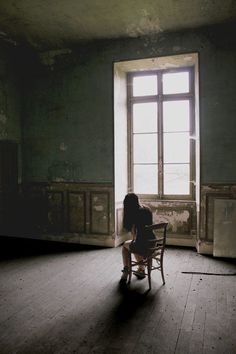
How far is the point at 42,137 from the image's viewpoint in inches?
224

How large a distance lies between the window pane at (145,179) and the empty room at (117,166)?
0.09 ft

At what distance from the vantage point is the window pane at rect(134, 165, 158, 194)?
5.62 m

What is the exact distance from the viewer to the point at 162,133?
18.1 feet

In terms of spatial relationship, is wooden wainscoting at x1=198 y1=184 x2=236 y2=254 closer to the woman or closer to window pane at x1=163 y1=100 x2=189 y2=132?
window pane at x1=163 y1=100 x2=189 y2=132

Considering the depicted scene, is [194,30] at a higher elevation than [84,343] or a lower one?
higher

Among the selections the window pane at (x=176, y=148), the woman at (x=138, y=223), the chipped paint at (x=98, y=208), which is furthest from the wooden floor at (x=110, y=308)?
the window pane at (x=176, y=148)

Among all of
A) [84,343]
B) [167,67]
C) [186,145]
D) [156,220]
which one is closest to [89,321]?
[84,343]

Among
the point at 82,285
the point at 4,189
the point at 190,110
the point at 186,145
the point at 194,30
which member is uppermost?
the point at 194,30

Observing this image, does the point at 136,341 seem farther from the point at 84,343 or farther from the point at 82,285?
the point at 82,285

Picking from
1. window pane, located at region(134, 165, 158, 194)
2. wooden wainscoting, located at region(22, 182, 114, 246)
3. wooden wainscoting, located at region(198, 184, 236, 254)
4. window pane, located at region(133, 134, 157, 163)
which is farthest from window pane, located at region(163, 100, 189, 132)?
wooden wainscoting, located at region(22, 182, 114, 246)

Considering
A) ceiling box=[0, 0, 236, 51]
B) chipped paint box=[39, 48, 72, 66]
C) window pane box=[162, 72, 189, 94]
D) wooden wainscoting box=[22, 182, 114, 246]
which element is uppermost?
ceiling box=[0, 0, 236, 51]

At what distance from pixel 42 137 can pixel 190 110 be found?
283 centimetres

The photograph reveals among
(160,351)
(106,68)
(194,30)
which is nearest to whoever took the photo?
(160,351)

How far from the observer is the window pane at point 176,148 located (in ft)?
17.7
